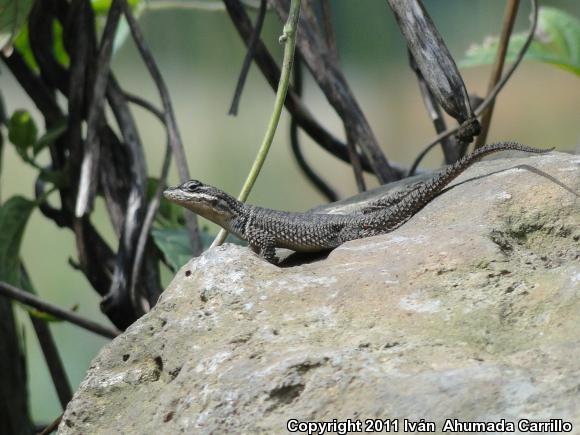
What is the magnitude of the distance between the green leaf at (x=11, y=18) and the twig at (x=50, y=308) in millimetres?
1238

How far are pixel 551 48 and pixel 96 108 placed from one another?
2.62 m

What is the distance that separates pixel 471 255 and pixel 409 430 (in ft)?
2.78

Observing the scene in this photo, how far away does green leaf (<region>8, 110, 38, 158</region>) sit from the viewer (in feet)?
16.9

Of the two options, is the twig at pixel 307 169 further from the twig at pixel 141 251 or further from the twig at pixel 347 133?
the twig at pixel 141 251

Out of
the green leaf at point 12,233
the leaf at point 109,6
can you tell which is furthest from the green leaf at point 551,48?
the green leaf at point 12,233

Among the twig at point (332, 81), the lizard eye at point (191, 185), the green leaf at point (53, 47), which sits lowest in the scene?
the lizard eye at point (191, 185)

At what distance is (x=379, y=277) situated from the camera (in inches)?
117

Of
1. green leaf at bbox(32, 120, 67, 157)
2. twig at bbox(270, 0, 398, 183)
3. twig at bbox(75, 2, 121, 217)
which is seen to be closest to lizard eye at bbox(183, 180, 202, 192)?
twig at bbox(75, 2, 121, 217)

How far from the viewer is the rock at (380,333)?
2.39 m

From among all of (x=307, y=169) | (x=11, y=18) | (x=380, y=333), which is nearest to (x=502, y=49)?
(x=307, y=169)

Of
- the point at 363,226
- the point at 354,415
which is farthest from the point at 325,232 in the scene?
the point at 354,415

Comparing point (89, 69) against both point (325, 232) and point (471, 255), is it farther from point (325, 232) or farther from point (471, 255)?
point (471, 255)

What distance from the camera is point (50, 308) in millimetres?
4629

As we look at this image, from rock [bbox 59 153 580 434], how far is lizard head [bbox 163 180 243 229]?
1.08 meters
